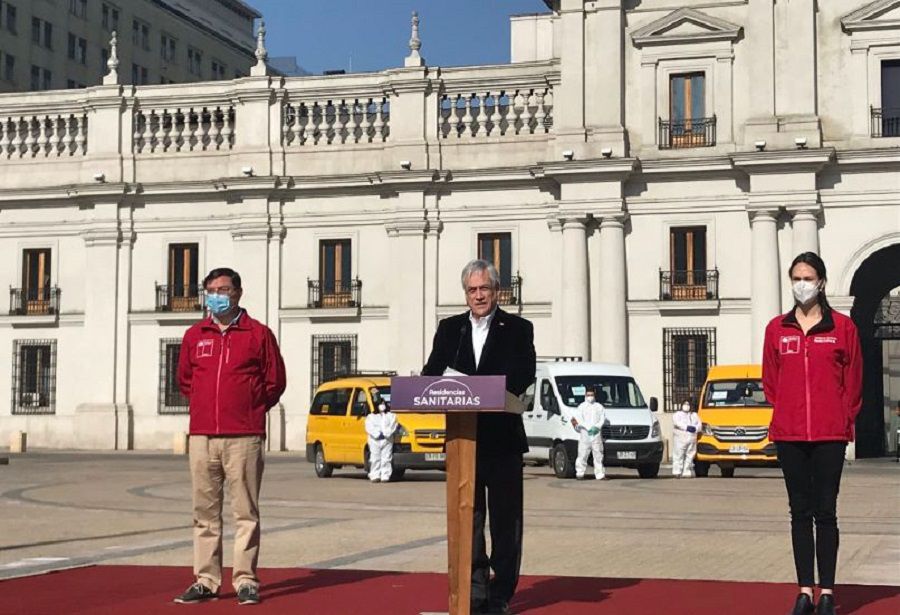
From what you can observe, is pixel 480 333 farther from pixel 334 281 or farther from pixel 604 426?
pixel 334 281

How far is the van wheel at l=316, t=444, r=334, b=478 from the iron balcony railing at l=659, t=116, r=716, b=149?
16369 millimetres

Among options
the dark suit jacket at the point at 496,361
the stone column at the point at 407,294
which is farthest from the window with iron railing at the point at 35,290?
the dark suit jacket at the point at 496,361

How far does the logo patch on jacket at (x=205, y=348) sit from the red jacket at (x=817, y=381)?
378cm

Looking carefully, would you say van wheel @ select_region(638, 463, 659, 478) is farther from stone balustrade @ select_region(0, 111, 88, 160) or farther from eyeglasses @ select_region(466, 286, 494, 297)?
stone balustrade @ select_region(0, 111, 88, 160)

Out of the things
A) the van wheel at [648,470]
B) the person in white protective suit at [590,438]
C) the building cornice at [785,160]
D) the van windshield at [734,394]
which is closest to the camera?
the person in white protective suit at [590,438]

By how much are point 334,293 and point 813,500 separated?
123 ft

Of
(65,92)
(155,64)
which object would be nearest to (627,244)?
(65,92)

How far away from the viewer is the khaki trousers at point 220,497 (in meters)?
10.8

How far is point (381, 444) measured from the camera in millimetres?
29328

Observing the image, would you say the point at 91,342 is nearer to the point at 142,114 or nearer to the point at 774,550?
the point at 142,114

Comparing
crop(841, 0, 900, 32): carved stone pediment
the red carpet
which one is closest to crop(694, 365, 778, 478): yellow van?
crop(841, 0, 900, 32): carved stone pediment

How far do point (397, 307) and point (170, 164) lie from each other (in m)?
8.49

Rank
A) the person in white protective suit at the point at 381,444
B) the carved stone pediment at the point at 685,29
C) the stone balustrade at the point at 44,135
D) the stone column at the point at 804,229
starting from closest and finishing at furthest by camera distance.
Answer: the person in white protective suit at the point at 381,444 < the stone column at the point at 804,229 < the carved stone pediment at the point at 685,29 < the stone balustrade at the point at 44,135

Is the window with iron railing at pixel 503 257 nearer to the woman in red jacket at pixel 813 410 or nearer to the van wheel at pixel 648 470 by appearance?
the van wheel at pixel 648 470
